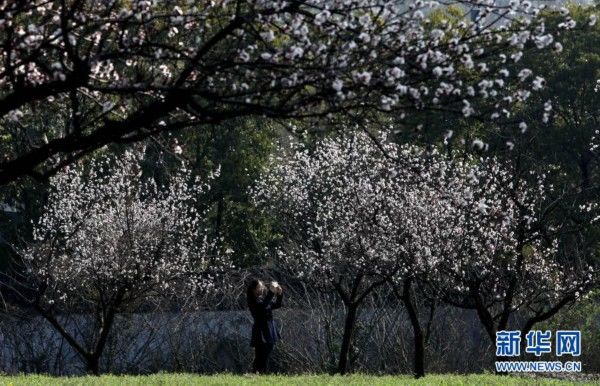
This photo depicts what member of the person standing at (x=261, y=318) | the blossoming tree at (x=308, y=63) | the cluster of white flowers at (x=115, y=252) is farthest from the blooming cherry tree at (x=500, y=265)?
the blossoming tree at (x=308, y=63)

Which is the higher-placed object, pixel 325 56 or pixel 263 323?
pixel 325 56

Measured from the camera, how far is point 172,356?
971 inches

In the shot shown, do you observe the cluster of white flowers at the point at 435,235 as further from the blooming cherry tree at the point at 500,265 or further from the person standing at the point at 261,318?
the person standing at the point at 261,318

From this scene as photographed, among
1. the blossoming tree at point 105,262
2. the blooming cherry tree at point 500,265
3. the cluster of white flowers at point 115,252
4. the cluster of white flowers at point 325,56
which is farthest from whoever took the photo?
the cluster of white flowers at point 115,252

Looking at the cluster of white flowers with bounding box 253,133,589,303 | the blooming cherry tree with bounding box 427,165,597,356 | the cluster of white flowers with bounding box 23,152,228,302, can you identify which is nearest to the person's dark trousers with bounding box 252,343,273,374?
the cluster of white flowers with bounding box 253,133,589,303

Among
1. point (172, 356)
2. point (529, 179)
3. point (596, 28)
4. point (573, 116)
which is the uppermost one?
point (596, 28)

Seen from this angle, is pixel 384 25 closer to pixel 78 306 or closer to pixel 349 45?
pixel 349 45

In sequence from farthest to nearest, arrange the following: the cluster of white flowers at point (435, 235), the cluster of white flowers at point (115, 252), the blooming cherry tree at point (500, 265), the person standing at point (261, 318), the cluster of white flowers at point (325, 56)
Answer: the cluster of white flowers at point (115, 252)
the cluster of white flowers at point (435, 235)
the blooming cherry tree at point (500, 265)
the person standing at point (261, 318)
the cluster of white flowers at point (325, 56)

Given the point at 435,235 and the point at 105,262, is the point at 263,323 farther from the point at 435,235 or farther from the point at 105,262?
the point at 105,262

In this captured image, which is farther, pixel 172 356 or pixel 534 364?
pixel 172 356

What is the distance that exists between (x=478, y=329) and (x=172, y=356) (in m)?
6.66

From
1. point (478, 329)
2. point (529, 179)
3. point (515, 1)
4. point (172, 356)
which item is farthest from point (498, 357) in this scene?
point (529, 179)

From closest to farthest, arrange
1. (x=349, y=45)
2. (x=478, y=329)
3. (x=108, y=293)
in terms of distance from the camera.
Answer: (x=349, y=45), (x=108, y=293), (x=478, y=329)

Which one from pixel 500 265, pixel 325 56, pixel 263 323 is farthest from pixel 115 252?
pixel 325 56
